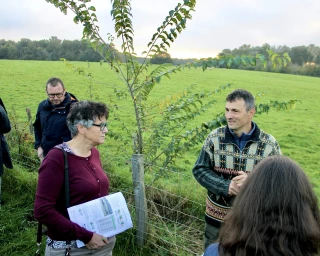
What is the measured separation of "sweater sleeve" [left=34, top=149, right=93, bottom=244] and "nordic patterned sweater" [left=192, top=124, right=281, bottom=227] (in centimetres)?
121

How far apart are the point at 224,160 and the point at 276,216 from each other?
1548mm

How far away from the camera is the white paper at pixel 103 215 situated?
2.41 m

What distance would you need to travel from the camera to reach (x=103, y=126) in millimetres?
2621

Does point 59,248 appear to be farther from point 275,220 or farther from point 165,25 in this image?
point 165,25

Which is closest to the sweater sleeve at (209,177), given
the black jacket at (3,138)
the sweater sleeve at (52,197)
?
the sweater sleeve at (52,197)

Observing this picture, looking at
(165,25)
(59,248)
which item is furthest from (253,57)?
(59,248)

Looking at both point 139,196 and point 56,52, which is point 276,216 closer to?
point 139,196

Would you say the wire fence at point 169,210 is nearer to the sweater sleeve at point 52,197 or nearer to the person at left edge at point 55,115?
the person at left edge at point 55,115

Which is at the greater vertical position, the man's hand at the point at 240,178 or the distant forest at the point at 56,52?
the distant forest at the point at 56,52

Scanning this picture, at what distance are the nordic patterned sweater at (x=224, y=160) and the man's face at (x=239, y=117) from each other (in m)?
0.08

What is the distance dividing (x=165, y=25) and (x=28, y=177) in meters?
3.45

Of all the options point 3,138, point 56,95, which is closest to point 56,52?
point 3,138

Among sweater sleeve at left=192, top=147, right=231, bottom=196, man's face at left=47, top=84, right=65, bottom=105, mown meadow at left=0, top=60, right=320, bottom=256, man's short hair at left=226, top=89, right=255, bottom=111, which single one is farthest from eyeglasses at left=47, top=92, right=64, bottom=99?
man's short hair at left=226, top=89, right=255, bottom=111

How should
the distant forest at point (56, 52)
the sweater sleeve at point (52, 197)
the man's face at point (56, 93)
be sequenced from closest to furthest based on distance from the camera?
the sweater sleeve at point (52, 197)
the man's face at point (56, 93)
the distant forest at point (56, 52)
